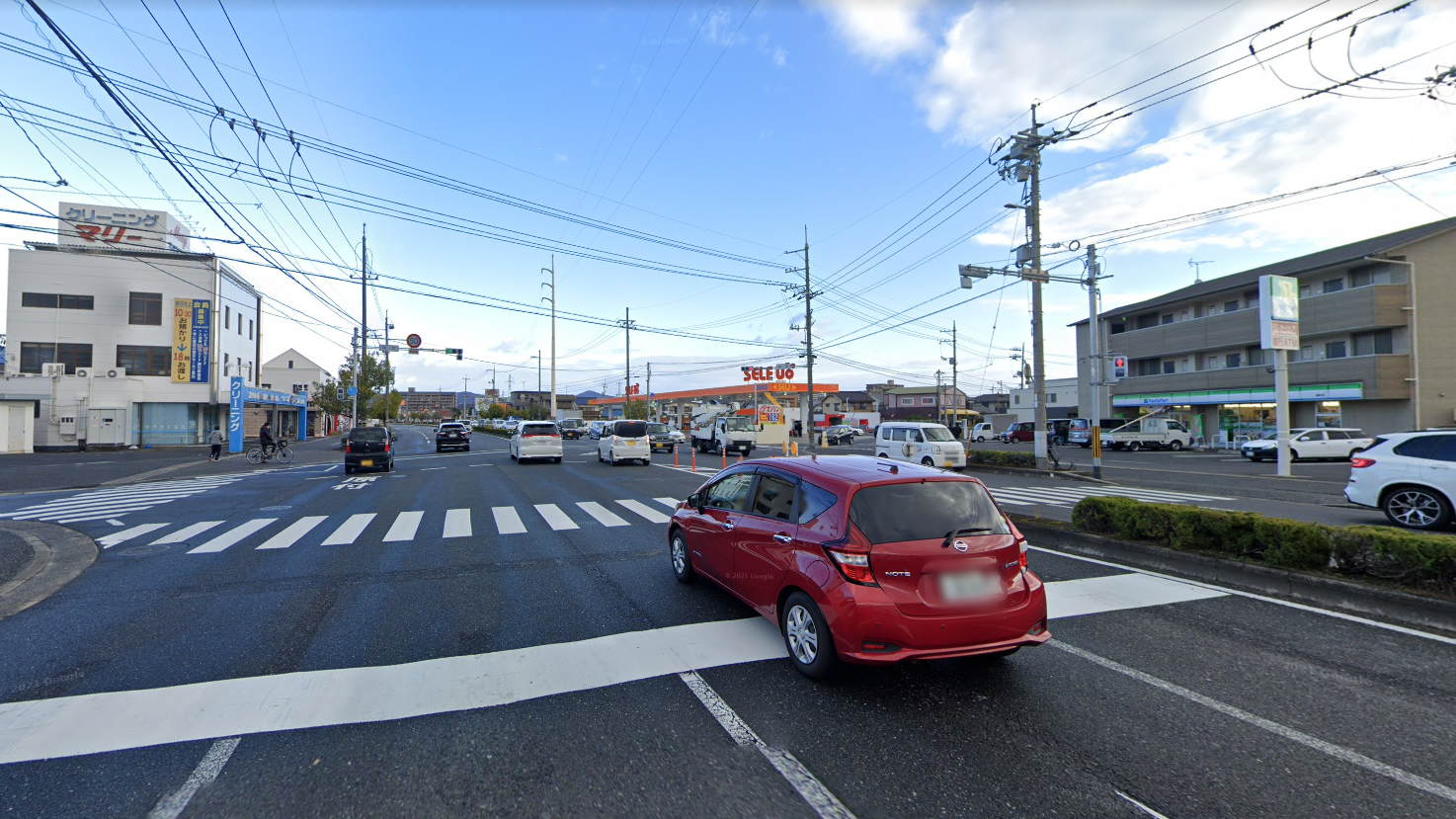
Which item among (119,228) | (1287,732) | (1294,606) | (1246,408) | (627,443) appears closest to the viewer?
(1287,732)

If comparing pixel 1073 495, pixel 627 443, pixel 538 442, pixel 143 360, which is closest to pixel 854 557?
pixel 1073 495

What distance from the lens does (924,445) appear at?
19625 mm

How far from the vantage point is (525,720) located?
3797 mm

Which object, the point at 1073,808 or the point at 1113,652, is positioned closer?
the point at 1073,808

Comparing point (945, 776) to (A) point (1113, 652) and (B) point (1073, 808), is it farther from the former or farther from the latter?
(A) point (1113, 652)

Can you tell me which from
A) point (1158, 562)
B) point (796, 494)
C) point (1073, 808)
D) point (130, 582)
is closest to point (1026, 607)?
point (1073, 808)

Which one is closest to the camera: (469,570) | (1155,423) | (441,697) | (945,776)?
(945,776)

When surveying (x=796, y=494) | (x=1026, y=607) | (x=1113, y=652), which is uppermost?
(x=796, y=494)

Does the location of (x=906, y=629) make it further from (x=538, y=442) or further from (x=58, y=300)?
(x=58, y=300)

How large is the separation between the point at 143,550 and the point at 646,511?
7539 mm

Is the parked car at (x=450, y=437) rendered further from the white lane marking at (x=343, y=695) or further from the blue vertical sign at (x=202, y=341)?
the white lane marking at (x=343, y=695)

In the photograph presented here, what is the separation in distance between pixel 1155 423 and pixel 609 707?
44060mm

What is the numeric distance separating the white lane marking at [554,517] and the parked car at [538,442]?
11757 millimetres

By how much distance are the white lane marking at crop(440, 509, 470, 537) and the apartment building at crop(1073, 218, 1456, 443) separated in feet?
128
